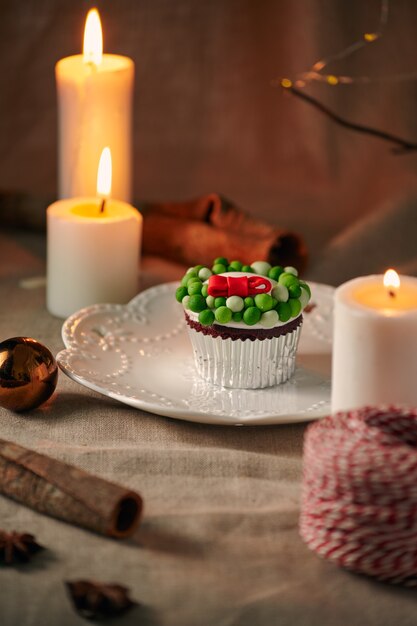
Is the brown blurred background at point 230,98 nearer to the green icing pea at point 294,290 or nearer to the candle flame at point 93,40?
the candle flame at point 93,40

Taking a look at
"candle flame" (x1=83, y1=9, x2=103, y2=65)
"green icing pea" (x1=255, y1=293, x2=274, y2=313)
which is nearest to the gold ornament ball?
"green icing pea" (x1=255, y1=293, x2=274, y2=313)

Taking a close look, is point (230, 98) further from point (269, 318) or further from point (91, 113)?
point (269, 318)

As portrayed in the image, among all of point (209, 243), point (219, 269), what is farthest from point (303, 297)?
point (209, 243)

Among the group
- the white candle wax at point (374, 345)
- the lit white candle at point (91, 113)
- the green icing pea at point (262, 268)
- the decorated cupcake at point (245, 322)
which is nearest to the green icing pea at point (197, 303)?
the decorated cupcake at point (245, 322)

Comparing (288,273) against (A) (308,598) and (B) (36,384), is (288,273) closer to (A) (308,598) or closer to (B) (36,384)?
(B) (36,384)

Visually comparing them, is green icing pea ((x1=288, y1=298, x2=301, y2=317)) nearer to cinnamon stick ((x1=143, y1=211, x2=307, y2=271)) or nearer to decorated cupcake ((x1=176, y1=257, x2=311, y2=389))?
decorated cupcake ((x1=176, y1=257, x2=311, y2=389))

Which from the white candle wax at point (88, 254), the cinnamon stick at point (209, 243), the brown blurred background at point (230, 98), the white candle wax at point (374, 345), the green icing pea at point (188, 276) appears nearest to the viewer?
the white candle wax at point (374, 345)
